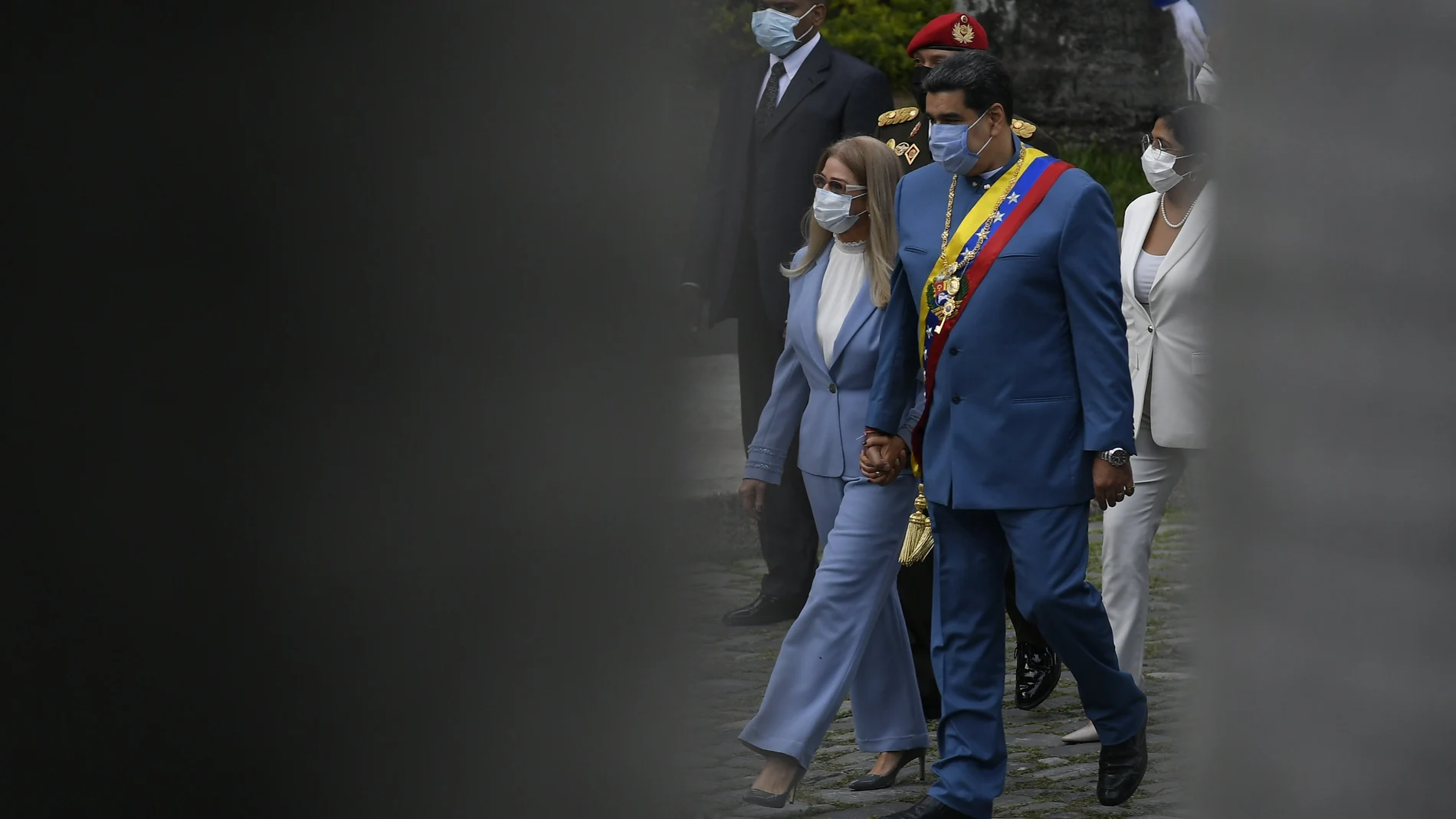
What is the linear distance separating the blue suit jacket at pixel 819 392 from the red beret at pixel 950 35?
1487 millimetres

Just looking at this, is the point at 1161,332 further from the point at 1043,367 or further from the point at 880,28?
the point at 880,28

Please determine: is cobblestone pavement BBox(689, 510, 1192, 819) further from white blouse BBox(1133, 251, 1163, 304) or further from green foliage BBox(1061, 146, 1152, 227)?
green foliage BBox(1061, 146, 1152, 227)

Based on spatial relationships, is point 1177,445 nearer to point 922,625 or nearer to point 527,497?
point 922,625

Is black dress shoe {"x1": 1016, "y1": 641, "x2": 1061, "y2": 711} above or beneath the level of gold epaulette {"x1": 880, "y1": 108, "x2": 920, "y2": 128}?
beneath

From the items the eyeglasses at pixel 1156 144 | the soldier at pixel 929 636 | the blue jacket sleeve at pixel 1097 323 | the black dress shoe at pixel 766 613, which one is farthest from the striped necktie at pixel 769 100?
the blue jacket sleeve at pixel 1097 323

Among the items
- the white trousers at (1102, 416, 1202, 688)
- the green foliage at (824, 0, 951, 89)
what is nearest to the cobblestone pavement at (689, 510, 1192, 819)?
the white trousers at (1102, 416, 1202, 688)

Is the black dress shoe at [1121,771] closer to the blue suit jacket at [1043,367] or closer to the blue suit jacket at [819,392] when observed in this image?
the blue suit jacket at [1043,367]

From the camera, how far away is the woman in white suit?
5453 millimetres

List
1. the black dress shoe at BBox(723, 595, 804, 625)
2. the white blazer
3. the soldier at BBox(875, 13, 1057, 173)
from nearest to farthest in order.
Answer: the white blazer
the soldier at BBox(875, 13, 1057, 173)
the black dress shoe at BBox(723, 595, 804, 625)

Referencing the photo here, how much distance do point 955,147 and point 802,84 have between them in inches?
113

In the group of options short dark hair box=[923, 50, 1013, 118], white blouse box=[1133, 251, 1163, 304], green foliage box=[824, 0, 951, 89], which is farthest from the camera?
green foliage box=[824, 0, 951, 89]

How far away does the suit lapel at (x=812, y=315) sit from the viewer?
5.11 metres

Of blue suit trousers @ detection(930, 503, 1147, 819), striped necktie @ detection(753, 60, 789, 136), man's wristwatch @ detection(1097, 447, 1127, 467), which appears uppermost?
striped necktie @ detection(753, 60, 789, 136)

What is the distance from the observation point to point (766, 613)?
7.28 metres
